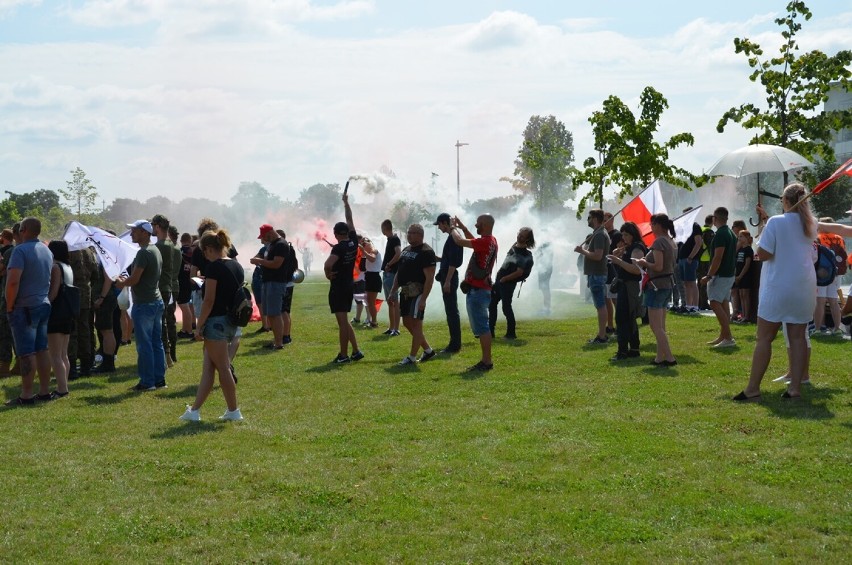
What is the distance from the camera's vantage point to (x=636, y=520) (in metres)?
5.48

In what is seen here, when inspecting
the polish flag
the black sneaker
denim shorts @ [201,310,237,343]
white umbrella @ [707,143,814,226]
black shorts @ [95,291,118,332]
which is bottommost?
the black sneaker

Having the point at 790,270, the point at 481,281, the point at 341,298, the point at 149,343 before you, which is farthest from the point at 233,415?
the point at 790,270

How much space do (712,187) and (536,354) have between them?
5549 cm

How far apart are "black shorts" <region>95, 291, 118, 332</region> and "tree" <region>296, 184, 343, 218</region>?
71.1 meters

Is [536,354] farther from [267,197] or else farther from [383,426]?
[267,197]

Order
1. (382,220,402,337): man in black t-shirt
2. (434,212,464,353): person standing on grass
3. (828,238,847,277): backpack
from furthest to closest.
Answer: (382,220,402,337): man in black t-shirt
(828,238,847,277): backpack
(434,212,464,353): person standing on grass

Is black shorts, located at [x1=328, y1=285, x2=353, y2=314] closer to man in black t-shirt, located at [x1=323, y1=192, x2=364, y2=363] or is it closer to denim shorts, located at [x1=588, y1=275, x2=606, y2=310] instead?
man in black t-shirt, located at [x1=323, y1=192, x2=364, y2=363]

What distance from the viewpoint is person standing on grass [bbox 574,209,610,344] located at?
14.0 meters

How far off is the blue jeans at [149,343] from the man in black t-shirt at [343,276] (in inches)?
93.6

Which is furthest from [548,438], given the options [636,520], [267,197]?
[267,197]

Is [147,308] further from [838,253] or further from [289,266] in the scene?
[838,253]

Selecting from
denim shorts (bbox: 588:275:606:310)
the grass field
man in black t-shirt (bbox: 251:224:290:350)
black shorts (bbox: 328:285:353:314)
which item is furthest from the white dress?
man in black t-shirt (bbox: 251:224:290:350)

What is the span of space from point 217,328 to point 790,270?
5274mm

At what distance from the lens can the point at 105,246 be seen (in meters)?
12.2
